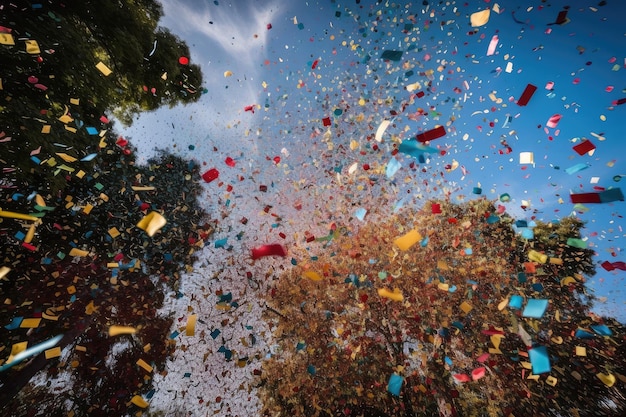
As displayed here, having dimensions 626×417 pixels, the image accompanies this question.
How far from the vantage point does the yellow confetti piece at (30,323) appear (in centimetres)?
927

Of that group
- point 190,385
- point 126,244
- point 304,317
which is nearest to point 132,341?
point 190,385

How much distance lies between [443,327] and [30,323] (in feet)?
48.6

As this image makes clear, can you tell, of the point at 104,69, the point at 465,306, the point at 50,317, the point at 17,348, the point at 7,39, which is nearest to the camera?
the point at 7,39

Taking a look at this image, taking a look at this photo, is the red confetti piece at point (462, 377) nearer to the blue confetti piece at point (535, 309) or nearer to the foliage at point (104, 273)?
the blue confetti piece at point (535, 309)

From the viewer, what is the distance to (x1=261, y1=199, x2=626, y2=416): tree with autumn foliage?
1005 centimetres

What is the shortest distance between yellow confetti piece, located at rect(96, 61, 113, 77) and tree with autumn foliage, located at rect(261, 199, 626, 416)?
849 centimetres

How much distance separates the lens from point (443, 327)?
10922mm

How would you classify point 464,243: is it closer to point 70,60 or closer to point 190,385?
point 190,385

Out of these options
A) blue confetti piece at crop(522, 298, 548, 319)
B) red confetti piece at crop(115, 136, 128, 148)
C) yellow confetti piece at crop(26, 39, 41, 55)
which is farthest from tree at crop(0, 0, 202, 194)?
blue confetti piece at crop(522, 298, 548, 319)

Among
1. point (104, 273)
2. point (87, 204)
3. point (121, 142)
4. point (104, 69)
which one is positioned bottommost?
point (104, 273)

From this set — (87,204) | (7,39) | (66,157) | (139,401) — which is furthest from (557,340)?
(7,39)

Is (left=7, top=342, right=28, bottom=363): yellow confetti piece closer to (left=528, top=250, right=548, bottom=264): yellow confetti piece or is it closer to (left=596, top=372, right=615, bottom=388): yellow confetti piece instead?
(left=528, top=250, right=548, bottom=264): yellow confetti piece

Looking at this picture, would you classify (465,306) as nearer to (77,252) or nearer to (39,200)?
(77,252)

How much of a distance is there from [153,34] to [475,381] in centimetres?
1595
